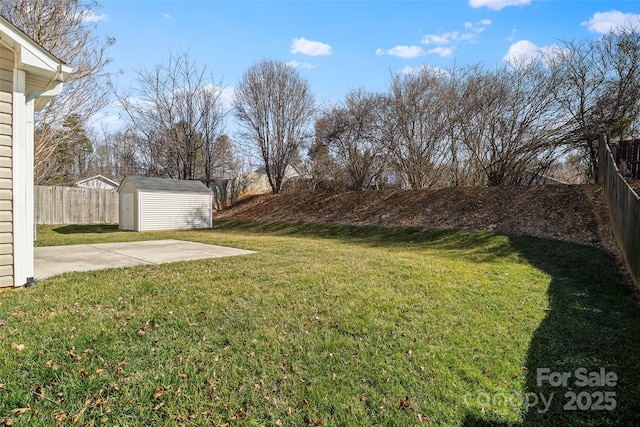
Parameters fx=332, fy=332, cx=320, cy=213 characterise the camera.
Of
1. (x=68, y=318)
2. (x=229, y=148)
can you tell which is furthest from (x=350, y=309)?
(x=229, y=148)

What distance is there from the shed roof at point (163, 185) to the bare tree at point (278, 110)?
555cm

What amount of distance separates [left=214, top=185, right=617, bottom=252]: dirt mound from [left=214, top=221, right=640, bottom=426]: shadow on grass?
1.53m

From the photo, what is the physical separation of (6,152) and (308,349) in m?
3.90

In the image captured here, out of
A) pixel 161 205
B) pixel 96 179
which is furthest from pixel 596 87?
pixel 96 179

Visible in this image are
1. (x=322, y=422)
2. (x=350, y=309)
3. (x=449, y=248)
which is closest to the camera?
(x=322, y=422)

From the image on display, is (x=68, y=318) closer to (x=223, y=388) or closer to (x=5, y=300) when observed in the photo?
(x=5, y=300)

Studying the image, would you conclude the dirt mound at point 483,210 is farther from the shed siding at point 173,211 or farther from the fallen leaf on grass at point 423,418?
the fallen leaf on grass at point 423,418

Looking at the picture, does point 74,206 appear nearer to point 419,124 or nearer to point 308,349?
point 419,124

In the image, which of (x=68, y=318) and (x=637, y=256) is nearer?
(x=68, y=318)

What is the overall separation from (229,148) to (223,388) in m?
23.1

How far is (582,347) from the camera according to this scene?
10.4ft

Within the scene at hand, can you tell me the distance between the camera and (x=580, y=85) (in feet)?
34.9

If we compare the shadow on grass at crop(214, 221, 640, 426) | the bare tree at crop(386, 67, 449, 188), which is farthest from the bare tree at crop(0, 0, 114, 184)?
the shadow on grass at crop(214, 221, 640, 426)

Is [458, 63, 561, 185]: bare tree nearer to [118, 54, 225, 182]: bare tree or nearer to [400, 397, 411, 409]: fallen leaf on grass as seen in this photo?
[400, 397, 411, 409]: fallen leaf on grass
